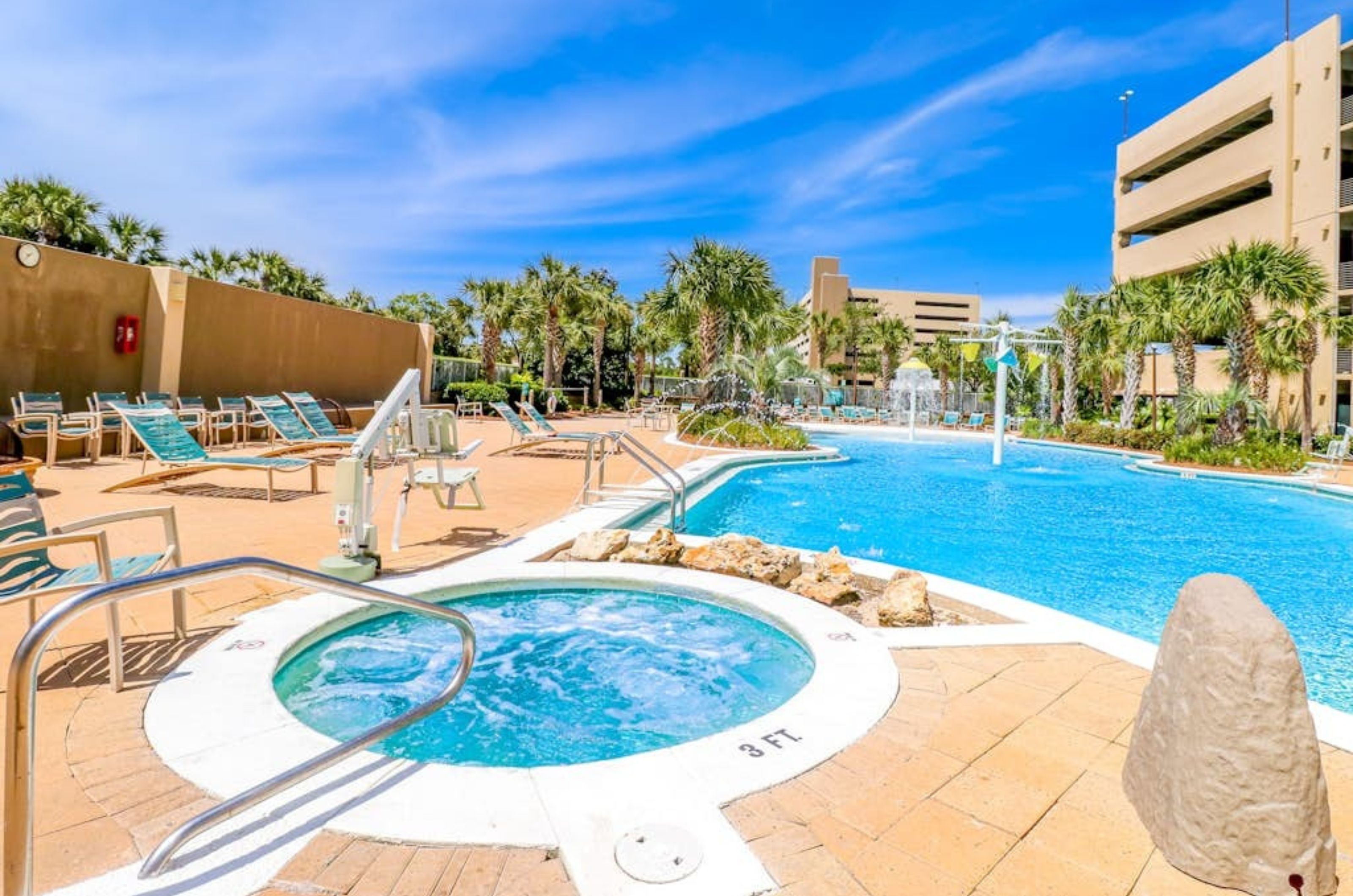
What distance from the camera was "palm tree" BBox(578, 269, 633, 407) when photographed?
29797mm

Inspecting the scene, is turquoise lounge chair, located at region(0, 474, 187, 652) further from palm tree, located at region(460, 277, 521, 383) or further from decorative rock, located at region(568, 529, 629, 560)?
palm tree, located at region(460, 277, 521, 383)

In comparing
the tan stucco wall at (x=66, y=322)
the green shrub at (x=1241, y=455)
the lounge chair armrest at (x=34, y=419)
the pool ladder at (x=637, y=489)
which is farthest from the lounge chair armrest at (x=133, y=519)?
the green shrub at (x=1241, y=455)

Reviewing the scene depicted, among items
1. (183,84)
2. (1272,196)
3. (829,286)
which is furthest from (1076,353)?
(829,286)

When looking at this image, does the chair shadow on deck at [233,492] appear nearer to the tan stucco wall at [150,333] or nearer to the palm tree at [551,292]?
the tan stucco wall at [150,333]

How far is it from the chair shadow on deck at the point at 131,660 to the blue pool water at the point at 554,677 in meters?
0.48

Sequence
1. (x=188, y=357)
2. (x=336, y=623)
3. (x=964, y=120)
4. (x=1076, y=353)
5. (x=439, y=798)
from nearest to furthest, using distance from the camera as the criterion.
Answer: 1. (x=439, y=798)
2. (x=336, y=623)
3. (x=188, y=357)
4. (x=964, y=120)
5. (x=1076, y=353)

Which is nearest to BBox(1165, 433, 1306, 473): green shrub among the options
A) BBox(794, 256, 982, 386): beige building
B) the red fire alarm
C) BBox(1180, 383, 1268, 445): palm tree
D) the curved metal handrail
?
BBox(1180, 383, 1268, 445): palm tree

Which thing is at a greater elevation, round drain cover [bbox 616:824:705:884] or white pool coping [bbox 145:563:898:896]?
white pool coping [bbox 145:563:898:896]

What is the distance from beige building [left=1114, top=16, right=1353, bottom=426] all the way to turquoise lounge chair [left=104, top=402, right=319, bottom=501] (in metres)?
29.2

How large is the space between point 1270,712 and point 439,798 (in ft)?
8.13

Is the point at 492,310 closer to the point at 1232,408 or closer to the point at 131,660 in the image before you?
the point at 1232,408

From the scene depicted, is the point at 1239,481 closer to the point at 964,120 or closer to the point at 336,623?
the point at 964,120

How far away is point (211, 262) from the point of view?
94.2ft

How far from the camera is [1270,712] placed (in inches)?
74.4
